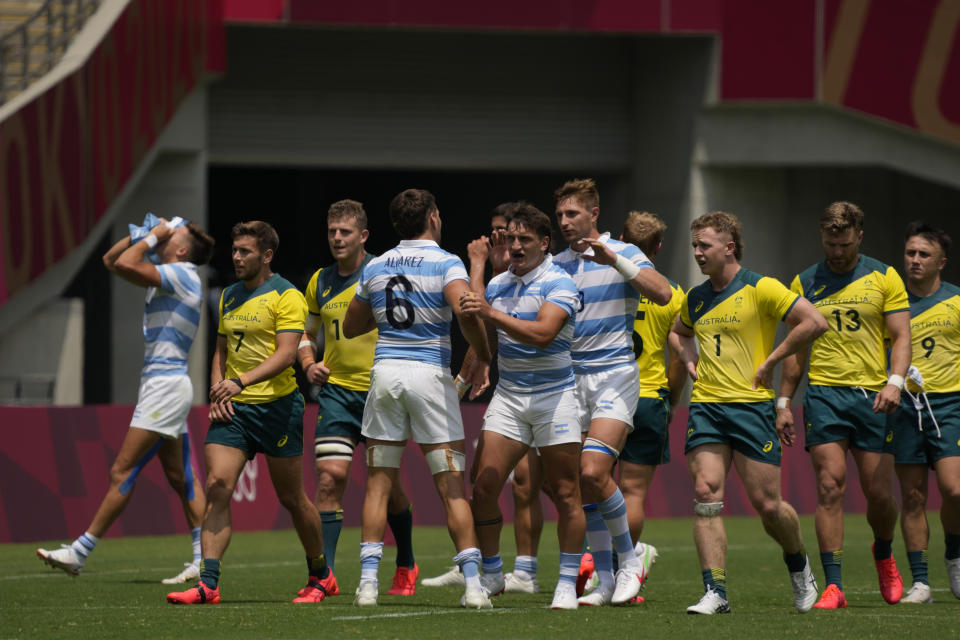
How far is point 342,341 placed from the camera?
1035 centimetres

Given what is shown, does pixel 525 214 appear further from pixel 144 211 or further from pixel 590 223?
pixel 144 211

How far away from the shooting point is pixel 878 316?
992cm

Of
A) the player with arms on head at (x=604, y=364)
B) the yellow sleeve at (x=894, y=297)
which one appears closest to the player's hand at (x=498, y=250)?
the player with arms on head at (x=604, y=364)

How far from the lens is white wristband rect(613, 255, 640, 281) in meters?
9.09

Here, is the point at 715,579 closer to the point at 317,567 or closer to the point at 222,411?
the point at 317,567

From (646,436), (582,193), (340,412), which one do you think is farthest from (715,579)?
(340,412)

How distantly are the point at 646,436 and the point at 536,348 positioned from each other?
159 cm

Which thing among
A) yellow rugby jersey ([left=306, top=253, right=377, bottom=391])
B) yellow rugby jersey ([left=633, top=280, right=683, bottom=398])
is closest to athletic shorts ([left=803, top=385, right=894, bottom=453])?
yellow rugby jersey ([left=633, top=280, right=683, bottom=398])

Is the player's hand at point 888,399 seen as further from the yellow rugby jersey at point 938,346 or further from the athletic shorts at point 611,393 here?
the athletic shorts at point 611,393

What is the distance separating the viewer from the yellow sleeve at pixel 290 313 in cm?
983

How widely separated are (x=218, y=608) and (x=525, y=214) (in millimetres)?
2832

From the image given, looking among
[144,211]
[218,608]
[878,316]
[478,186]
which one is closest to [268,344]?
[218,608]

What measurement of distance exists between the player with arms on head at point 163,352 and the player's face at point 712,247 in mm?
3899

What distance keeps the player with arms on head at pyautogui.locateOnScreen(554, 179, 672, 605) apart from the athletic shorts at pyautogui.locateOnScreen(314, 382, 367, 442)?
59.3 inches
